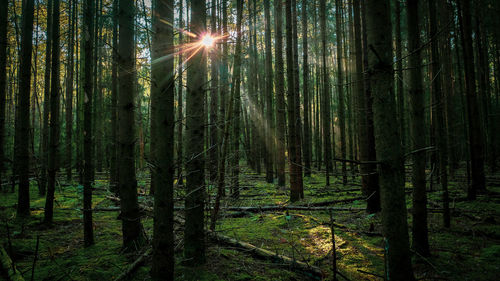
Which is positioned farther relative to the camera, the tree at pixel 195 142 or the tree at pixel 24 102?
the tree at pixel 24 102

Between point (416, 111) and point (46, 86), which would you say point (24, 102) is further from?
point (416, 111)

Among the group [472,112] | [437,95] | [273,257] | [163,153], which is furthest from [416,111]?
[472,112]

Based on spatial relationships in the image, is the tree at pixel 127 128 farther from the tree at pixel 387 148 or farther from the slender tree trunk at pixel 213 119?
the tree at pixel 387 148

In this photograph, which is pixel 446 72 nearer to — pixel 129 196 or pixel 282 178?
pixel 282 178

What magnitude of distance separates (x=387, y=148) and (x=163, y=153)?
193cm

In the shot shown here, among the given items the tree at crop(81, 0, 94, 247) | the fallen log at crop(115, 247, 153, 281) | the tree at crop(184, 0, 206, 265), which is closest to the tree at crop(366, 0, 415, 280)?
the tree at crop(184, 0, 206, 265)

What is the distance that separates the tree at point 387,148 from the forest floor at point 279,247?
253 millimetres

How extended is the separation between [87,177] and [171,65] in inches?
91.7

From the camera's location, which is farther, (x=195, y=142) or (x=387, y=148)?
(x=195, y=142)

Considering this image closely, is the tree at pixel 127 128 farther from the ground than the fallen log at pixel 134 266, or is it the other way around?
the tree at pixel 127 128

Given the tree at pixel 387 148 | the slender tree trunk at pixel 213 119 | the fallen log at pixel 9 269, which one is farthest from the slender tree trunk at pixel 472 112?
the fallen log at pixel 9 269

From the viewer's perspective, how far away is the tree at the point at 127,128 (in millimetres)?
3389

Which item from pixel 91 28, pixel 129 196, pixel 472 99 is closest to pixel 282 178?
pixel 472 99

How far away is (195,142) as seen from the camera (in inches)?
119
